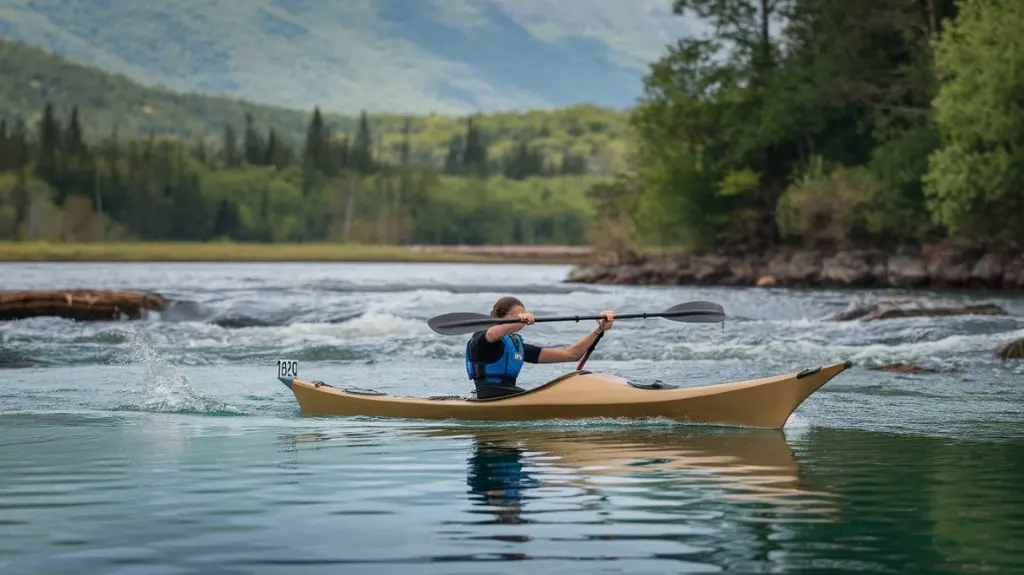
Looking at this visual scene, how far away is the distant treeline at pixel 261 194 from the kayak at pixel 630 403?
115422 millimetres

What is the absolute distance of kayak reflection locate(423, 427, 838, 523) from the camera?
29.8ft

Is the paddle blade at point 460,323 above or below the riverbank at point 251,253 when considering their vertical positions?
below

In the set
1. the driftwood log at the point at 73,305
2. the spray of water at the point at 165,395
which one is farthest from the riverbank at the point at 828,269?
the spray of water at the point at 165,395

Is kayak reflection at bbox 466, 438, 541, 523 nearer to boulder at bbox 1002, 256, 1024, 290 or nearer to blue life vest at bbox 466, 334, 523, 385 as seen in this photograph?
blue life vest at bbox 466, 334, 523, 385

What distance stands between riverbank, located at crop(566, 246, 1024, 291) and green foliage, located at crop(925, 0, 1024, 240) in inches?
57.9

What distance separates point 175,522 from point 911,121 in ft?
149

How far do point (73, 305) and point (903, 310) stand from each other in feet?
50.5

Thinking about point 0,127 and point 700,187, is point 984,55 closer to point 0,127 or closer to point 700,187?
point 700,187

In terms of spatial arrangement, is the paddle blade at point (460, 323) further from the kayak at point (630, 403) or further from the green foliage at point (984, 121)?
the green foliage at point (984, 121)

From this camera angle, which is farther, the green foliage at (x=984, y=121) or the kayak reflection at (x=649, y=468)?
the green foliage at (x=984, y=121)

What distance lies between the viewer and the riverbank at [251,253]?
113 metres

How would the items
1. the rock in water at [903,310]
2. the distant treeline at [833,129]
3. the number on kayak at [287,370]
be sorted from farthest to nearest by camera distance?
the distant treeline at [833,129], the rock in water at [903,310], the number on kayak at [287,370]

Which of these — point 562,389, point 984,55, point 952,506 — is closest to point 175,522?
point 952,506

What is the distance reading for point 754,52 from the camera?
57.4 metres
